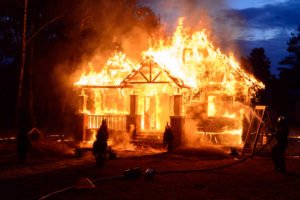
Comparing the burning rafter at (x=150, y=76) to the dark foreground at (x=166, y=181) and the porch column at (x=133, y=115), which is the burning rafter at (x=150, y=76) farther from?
the dark foreground at (x=166, y=181)

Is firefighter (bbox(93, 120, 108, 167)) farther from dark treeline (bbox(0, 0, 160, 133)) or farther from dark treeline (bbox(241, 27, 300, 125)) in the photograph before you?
dark treeline (bbox(241, 27, 300, 125))

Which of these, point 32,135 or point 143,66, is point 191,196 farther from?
point 32,135

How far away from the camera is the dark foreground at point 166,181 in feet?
36.1

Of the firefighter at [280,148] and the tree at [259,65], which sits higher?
the tree at [259,65]

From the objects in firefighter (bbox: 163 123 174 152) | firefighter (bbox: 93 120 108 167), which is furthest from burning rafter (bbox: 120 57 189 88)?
firefighter (bbox: 93 120 108 167)

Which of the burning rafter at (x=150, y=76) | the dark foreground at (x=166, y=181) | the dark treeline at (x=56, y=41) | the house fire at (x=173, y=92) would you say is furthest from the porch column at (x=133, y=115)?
the dark treeline at (x=56, y=41)

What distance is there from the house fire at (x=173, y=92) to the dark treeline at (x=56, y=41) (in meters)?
4.82

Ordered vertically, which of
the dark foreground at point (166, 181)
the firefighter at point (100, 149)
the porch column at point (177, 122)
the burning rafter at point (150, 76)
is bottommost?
the dark foreground at point (166, 181)

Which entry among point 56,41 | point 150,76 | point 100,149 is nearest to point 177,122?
point 150,76

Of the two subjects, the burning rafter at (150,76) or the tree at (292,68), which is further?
the tree at (292,68)

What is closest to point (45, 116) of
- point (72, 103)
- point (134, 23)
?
point (72, 103)

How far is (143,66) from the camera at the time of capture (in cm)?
2367

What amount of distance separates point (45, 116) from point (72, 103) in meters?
4.05

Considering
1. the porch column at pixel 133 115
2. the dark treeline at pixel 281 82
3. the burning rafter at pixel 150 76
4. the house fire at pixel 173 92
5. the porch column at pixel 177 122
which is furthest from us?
the dark treeline at pixel 281 82
